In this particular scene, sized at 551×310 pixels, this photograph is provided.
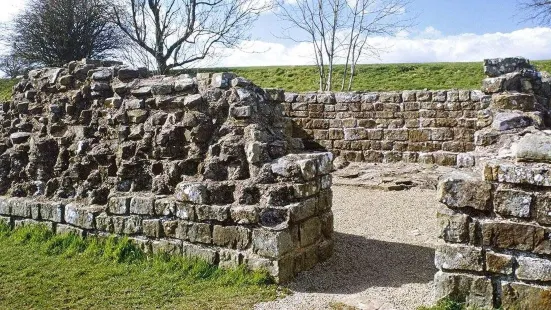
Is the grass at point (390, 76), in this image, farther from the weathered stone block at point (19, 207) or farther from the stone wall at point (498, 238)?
the stone wall at point (498, 238)

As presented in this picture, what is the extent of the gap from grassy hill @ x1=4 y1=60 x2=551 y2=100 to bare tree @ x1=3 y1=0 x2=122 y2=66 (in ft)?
9.61

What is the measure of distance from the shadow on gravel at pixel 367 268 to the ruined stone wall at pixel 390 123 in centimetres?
557

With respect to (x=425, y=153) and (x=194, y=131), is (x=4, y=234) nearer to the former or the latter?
(x=194, y=131)

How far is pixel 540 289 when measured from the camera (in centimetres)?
427

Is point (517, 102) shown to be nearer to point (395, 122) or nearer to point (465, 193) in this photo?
point (465, 193)

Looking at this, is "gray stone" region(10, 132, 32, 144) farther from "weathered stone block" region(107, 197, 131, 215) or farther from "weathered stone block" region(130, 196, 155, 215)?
"weathered stone block" region(130, 196, 155, 215)

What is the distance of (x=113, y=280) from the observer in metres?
5.69

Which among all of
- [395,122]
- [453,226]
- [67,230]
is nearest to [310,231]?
[453,226]

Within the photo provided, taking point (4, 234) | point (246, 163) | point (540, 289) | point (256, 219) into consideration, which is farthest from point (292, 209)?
point (4, 234)

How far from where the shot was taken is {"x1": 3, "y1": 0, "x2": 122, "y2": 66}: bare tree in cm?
2714

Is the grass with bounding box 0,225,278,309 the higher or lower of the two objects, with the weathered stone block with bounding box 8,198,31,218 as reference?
lower

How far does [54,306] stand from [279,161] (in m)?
2.64

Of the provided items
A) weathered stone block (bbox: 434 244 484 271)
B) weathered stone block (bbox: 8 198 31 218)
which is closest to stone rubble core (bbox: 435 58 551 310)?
weathered stone block (bbox: 434 244 484 271)

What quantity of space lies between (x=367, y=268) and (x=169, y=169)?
2.58 m
